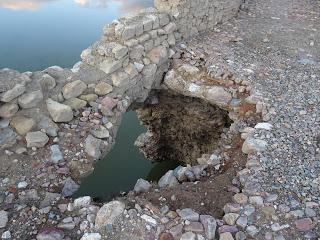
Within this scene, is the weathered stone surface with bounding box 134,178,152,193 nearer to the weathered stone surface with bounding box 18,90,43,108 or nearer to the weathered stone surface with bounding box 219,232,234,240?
the weathered stone surface with bounding box 219,232,234,240

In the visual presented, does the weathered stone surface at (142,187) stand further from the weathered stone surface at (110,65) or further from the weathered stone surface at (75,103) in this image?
the weathered stone surface at (110,65)

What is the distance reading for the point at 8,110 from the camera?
196 inches

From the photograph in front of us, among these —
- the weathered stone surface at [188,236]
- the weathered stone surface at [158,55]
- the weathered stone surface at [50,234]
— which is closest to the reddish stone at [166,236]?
the weathered stone surface at [188,236]

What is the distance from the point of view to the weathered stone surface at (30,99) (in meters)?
5.09

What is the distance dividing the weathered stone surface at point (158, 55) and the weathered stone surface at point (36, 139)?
245 cm

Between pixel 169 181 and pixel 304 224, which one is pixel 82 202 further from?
pixel 304 224

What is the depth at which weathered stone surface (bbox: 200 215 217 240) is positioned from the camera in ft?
12.9

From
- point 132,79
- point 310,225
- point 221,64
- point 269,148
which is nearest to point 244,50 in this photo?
point 221,64

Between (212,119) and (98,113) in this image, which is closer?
(98,113)

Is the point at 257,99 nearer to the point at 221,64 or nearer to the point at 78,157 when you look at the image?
the point at 221,64

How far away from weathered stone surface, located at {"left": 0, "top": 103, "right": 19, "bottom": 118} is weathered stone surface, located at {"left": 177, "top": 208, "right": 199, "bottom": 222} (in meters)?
2.52

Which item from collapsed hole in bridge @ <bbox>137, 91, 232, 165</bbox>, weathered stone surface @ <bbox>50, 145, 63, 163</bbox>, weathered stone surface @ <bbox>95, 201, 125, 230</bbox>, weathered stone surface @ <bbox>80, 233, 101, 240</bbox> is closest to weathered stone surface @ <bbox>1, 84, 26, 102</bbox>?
weathered stone surface @ <bbox>50, 145, 63, 163</bbox>

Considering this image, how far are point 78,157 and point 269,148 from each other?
245 cm

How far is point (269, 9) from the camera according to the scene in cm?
910
